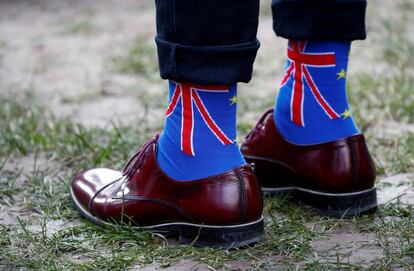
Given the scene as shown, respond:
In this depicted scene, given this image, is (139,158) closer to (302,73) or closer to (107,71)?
(302,73)

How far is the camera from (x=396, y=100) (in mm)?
2504

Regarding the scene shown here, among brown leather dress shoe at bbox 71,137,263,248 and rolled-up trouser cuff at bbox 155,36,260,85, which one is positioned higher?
rolled-up trouser cuff at bbox 155,36,260,85

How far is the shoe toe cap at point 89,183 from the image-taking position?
1.61 metres

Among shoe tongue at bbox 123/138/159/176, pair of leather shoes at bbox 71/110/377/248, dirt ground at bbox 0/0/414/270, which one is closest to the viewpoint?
pair of leather shoes at bbox 71/110/377/248

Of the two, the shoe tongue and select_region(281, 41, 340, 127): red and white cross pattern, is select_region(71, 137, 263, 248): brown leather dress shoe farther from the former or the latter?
select_region(281, 41, 340, 127): red and white cross pattern

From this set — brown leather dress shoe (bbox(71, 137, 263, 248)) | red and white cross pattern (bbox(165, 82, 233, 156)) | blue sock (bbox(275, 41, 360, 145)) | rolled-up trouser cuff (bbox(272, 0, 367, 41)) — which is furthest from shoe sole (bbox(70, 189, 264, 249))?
rolled-up trouser cuff (bbox(272, 0, 367, 41))

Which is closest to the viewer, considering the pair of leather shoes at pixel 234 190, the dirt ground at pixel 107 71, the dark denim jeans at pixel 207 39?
the dark denim jeans at pixel 207 39

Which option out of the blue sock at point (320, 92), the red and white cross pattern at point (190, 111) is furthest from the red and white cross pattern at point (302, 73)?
the red and white cross pattern at point (190, 111)

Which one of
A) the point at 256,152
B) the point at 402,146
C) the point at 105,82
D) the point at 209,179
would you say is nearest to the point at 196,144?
the point at 209,179

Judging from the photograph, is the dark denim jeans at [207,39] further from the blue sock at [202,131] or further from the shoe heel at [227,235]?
the shoe heel at [227,235]

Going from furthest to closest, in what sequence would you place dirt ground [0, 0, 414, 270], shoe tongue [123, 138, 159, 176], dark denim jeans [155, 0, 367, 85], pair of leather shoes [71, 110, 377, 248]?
dirt ground [0, 0, 414, 270]
shoe tongue [123, 138, 159, 176]
pair of leather shoes [71, 110, 377, 248]
dark denim jeans [155, 0, 367, 85]

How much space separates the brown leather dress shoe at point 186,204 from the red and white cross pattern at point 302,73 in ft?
0.81

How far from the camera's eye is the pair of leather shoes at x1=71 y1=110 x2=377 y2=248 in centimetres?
140

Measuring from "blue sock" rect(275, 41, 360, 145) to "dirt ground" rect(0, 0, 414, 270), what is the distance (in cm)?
21
